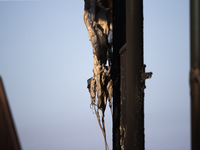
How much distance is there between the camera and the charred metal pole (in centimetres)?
80

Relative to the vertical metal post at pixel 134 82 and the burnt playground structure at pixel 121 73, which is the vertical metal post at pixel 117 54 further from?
the vertical metal post at pixel 134 82

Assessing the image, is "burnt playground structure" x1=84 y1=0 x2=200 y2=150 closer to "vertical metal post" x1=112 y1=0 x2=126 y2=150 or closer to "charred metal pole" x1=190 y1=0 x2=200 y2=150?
"vertical metal post" x1=112 y1=0 x2=126 y2=150

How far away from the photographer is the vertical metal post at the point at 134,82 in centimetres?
151

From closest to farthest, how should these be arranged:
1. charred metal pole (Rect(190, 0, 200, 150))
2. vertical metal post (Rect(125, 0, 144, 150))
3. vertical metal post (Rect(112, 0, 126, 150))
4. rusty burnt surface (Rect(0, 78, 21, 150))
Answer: rusty burnt surface (Rect(0, 78, 21, 150)) < charred metal pole (Rect(190, 0, 200, 150)) < vertical metal post (Rect(125, 0, 144, 150)) < vertical metal post (Rect(112, 0, 126, 150))

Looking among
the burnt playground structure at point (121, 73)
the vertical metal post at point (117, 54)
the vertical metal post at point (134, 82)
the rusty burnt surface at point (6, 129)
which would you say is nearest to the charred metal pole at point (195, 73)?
the burnt playground structure at point (121, 73)

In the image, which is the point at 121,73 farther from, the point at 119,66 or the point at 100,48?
the point at 100,48

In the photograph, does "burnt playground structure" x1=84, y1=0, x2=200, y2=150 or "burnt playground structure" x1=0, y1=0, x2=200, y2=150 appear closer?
"burnt playground structure" x1=0, y1=0, x2=200, y2=150

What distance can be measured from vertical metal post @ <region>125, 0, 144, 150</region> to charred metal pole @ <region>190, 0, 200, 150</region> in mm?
685

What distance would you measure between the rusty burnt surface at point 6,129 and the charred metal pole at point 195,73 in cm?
43

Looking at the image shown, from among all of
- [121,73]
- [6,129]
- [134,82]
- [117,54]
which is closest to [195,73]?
[6,129]

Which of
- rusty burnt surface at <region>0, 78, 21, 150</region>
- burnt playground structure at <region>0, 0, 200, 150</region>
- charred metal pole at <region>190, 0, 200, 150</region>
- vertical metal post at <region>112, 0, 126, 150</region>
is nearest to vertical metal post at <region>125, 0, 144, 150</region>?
burnt playground structure at <region>0, 0, 200, 150</region>

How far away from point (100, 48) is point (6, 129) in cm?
134

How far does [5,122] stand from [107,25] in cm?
141

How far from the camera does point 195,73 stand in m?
0.81
